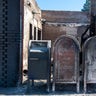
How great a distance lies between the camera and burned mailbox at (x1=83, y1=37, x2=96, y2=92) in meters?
7.62

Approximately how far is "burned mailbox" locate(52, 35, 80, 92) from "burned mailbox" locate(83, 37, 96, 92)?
249mm

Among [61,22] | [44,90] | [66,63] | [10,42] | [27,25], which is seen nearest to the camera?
[66,63]

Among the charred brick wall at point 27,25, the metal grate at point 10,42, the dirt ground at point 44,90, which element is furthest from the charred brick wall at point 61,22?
the dirt ground at point 44,90

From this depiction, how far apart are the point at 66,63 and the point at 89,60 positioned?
0.73 m

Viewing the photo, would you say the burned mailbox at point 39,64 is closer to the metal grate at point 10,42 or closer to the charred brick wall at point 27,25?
the metal grate at point 10,42

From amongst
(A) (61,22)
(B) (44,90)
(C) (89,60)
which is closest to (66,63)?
(C) (89,60)

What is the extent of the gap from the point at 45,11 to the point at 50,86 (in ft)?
54.2

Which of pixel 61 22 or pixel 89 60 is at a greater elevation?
pixel 61 22

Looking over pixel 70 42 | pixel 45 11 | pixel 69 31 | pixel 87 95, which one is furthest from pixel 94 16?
pixel 45 11

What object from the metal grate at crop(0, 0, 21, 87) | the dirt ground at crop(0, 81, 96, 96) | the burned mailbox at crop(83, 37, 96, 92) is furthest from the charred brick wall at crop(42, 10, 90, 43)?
the burned mailbox at crop(83, 37, 96, 92)

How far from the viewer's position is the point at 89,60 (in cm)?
767

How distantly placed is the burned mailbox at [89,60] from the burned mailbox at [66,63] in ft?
0.82

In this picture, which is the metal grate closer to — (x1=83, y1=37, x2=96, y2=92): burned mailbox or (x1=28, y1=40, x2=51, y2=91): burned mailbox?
(x1=28, y1=40, x2=51, y2=91): burned mailbox

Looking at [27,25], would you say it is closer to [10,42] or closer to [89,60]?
[10,42]
